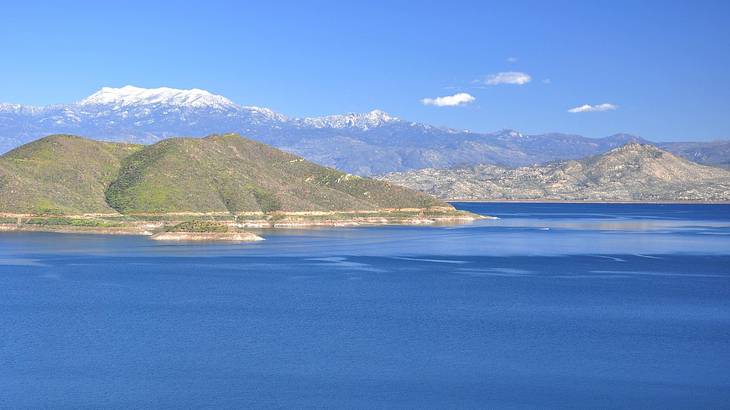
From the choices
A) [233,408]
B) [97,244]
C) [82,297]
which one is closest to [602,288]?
[82,297]

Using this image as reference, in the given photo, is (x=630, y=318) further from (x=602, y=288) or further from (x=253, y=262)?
(x=253, y=262)

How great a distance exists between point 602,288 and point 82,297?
2091 inches

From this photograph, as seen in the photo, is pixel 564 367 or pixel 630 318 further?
pixel 630 318

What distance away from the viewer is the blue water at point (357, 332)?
54062 mm

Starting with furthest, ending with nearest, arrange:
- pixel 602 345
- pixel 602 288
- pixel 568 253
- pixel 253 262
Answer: pixel 568 253, pixel 253 262, pixel 602 288, pixel 602 345

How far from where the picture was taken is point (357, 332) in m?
72.3

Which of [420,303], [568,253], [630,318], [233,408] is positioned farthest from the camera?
[568,253]

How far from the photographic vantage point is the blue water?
54.1m

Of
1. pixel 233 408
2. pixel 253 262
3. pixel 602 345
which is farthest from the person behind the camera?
pixel 253 262

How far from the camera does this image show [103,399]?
52.2 metres

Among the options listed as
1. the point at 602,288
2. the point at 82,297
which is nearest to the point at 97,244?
the point at 82,297

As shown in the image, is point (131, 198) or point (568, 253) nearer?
point (568, 253)

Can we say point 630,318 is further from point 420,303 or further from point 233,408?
point 233,408

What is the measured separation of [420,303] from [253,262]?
141 ft
